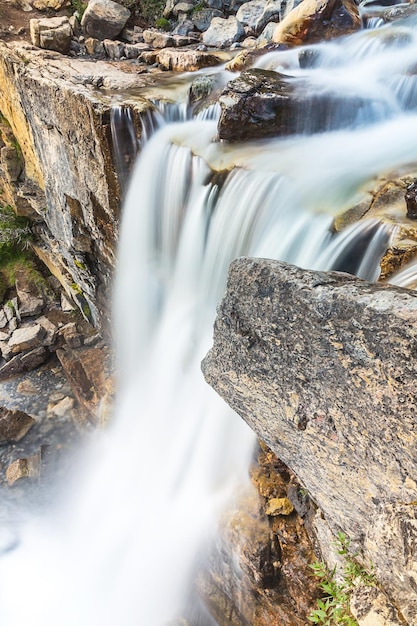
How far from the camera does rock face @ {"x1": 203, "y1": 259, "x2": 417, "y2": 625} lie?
2.25m

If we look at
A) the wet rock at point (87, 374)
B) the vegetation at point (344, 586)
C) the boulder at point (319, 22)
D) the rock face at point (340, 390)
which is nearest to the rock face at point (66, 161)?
the wet rock at point (87, 374)

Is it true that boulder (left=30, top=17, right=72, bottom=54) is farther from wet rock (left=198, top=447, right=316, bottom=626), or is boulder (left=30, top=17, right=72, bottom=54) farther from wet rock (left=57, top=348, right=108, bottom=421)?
wet rock (left=198, top=447, right=316, bottom=626)

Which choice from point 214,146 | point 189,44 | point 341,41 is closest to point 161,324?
point 214,146

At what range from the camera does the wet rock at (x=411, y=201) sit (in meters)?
3.91

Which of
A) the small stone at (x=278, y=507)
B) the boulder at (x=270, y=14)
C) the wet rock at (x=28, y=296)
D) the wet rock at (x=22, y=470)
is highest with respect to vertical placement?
the boulder at (x=270, y=14)

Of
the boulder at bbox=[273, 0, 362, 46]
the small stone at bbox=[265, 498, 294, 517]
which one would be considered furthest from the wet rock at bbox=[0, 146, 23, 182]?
the small stone at bbox=[265, 498, 294, 517]

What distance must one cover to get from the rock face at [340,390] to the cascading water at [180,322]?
1448 millimetres

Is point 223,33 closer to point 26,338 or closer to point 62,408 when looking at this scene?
point 26,338

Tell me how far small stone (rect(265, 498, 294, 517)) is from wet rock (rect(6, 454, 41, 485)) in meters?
4.47

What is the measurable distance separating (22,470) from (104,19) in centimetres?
1051

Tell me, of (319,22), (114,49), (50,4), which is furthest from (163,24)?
(319,22)

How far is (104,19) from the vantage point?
1059cm

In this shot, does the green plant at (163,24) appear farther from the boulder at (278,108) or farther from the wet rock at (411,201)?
the wet rock at (411,201)

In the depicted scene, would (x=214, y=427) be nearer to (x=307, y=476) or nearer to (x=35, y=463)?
(x=307, y=476)
